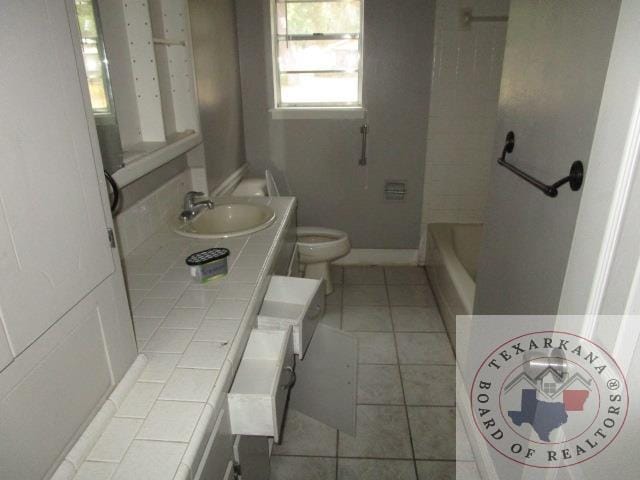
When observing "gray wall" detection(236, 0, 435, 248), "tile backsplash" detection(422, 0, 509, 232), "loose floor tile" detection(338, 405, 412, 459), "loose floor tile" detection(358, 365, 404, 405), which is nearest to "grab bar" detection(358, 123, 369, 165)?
"gray wall" detection(236, 0, 435, 248)

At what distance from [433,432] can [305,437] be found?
531mm

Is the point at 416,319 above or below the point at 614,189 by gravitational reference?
below

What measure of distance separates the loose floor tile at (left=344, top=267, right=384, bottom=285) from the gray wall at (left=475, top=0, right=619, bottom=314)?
155 centimetres

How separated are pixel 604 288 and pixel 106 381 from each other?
90cm

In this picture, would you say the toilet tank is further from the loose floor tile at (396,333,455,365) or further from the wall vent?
the loose floor tile at (396,333,455,365)

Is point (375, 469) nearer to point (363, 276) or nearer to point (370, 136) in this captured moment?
point (363, 276)

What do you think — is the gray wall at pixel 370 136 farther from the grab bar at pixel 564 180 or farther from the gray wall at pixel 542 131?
the grab bar at pixel 564 180

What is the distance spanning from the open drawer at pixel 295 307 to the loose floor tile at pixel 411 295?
1.26 metres

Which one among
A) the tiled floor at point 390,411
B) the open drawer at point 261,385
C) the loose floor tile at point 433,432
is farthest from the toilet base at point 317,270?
the open drawer at point 261,385

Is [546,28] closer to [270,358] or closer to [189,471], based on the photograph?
[270,358]

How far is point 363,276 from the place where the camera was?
3.15 meters

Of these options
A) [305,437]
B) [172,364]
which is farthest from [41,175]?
[305,437]

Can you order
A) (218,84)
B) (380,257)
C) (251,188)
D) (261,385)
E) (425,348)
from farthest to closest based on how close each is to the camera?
(380,257)
(251,188)
(218,84)
(425,348)
(261,385)

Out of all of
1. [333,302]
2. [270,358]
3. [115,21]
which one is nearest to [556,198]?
[270,358]
